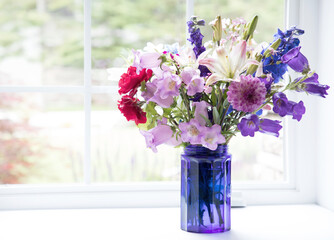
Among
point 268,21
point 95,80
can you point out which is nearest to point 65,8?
point 95,80

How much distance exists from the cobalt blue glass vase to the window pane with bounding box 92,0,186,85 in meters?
4.27

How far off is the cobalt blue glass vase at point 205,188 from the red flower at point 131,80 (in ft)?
0.89

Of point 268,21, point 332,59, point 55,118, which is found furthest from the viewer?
point 55,118

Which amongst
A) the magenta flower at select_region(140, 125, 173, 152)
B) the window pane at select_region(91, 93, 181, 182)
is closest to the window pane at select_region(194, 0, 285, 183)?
the window pane at select_region(91, 93, 181, 182)

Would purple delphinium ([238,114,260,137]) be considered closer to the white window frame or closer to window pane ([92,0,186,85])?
the white window frame

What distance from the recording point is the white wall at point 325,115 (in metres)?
1.63

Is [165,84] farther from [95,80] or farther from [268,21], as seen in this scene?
[268,21]

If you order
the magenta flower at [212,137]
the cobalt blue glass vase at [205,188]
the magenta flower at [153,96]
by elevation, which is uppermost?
the magenta flower at [153,96]

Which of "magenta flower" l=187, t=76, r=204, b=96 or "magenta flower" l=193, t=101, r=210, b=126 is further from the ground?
"magenta flower" l=187, t=76, r=204, b=96

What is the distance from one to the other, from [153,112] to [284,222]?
0.63 m

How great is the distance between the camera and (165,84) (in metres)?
1.14

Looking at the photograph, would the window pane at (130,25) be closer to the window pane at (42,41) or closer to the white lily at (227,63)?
the window pane at (42,41)

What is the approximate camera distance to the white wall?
163 centimetres

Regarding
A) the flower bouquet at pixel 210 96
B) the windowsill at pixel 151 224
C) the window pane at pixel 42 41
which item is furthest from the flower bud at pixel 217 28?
the window pane at pixel 42 41
